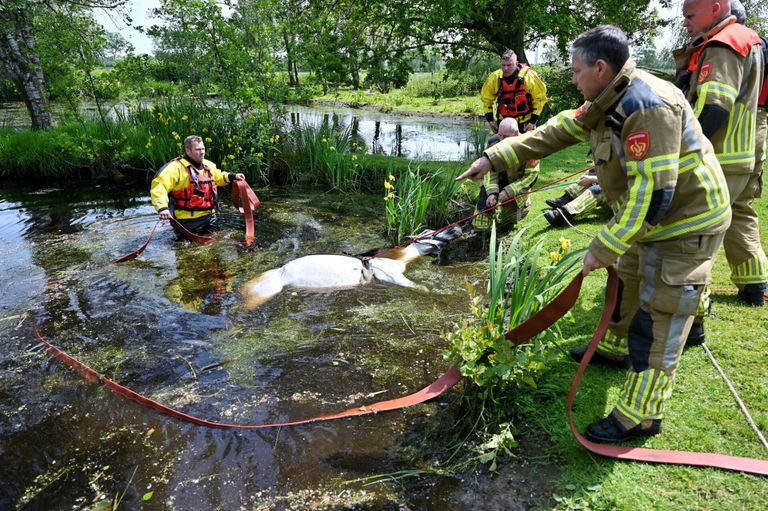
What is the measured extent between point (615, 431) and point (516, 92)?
5324mm

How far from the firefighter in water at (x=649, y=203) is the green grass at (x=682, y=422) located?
20cm

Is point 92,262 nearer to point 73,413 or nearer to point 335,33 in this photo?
point 73,413

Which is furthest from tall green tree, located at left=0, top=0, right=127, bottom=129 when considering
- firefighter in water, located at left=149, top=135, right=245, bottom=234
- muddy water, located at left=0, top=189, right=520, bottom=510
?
muddy water, located at left=0, top=189, right=520, bottom=510

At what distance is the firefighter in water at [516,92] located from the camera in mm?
6613

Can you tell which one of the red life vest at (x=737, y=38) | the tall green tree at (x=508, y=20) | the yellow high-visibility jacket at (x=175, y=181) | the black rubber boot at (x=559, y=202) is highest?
the tall green tree at (x=508, y=20)

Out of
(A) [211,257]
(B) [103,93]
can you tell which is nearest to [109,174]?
(B) [103,93]

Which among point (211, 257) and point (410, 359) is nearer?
point (410, 359)

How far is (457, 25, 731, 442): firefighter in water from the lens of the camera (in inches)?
82.6

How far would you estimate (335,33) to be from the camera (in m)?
11.1

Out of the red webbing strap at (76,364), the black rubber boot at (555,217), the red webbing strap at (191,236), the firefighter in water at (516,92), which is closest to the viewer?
the red webbing strap at (76,364)

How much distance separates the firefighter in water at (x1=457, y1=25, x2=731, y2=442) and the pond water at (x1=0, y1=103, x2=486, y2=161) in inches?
254

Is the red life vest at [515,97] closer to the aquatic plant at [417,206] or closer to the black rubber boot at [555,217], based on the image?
the aquatic plant at [417,206]

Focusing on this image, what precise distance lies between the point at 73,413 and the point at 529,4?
39.4 ft

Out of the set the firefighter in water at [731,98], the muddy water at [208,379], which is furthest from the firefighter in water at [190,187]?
the firefighter in water at [731,98]
